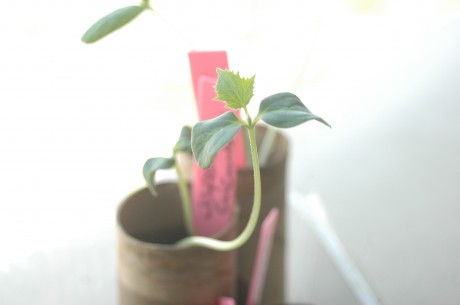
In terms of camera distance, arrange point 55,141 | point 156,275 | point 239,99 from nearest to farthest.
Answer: point 239,99, point 156,275, point 55,141

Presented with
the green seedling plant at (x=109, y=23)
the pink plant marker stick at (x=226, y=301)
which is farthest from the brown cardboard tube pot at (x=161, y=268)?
the green seedling plant at (x=109, y=23)

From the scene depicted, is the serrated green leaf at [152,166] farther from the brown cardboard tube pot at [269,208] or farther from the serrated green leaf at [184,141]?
the brown cardboard tube pot at [269,208]

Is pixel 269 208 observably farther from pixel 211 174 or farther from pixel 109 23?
pixel 109 23

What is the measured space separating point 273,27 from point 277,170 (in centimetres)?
21

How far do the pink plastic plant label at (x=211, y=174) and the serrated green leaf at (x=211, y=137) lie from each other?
9cm

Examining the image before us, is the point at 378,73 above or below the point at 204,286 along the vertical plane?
above

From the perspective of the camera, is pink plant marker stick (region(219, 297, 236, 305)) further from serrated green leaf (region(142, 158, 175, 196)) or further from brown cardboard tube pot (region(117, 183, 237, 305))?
serrated green leaf (region(142, 158, 175, 196))

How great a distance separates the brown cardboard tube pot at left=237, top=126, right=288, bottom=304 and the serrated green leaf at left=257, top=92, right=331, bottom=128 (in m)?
0.16

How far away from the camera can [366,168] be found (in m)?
0.56

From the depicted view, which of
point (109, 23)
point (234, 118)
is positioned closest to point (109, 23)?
point (109, 23)

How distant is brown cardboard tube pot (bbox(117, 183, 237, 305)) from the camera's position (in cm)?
34

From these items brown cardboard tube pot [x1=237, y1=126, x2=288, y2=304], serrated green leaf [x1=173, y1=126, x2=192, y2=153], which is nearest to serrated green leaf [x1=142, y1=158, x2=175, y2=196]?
serrated green leaf [x1=173, y1=126, x2=192, y2=153]

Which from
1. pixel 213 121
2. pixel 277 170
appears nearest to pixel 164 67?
pixel 277 170

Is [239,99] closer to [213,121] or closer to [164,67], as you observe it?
[213,121]
